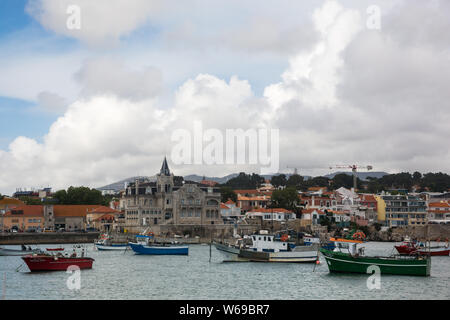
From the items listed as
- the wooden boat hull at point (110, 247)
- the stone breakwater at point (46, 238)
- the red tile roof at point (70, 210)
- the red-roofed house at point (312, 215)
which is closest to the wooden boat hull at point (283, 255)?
the wooden boat hull at point (110, 247)

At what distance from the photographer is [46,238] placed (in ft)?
358

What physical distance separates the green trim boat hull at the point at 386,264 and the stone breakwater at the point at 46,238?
62.9m

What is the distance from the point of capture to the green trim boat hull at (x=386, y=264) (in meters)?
51.2

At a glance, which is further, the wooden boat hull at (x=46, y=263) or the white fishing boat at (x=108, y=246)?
the white fishing boat at (x=108, y=246)

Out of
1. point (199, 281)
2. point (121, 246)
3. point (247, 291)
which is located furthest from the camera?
point (121, 246)

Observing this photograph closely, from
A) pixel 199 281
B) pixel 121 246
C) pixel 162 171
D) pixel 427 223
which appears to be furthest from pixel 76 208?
pixel 199 281

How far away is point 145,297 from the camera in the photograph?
39.6m

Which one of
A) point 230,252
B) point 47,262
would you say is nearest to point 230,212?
point 230,252

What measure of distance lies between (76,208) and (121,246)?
4533cm

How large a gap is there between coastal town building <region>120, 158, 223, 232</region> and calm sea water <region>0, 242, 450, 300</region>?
54275 mm

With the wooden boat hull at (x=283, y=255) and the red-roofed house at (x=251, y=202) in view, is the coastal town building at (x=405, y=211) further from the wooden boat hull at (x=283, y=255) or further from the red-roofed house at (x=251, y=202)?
the wooden boat hull at (x=283, y=255)

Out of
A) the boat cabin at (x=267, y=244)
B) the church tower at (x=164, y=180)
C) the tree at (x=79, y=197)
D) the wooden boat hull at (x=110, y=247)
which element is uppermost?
the church tower at (x=164, y=180)

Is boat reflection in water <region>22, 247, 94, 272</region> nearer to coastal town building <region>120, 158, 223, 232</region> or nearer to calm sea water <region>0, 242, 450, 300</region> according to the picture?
calm sea water <region>0, 242, 450, 300</region>

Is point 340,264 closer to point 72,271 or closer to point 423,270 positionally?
point 423,270
